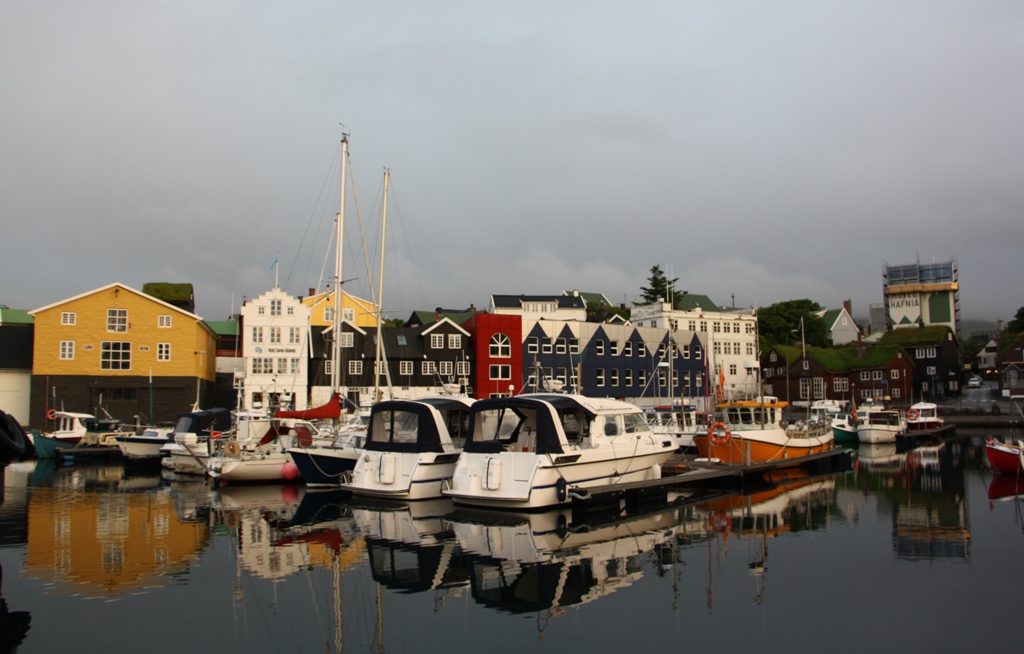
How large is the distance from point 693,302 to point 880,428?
4749 cm

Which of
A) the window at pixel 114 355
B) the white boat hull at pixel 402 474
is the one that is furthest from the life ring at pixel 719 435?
the window at pixel 114 355

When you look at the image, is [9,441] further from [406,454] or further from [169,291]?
[169,291]

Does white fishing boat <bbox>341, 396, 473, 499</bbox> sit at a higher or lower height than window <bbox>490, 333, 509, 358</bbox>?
lower

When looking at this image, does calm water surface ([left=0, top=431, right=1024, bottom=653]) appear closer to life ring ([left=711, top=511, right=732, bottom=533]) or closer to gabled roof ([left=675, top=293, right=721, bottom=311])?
life ring ([left=711, top=511, right=732, bottom=533])

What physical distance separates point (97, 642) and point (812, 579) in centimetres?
1253

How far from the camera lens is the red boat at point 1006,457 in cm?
3007

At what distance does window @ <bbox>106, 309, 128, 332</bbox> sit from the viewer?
52781 mm

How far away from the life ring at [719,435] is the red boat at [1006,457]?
33.8ft

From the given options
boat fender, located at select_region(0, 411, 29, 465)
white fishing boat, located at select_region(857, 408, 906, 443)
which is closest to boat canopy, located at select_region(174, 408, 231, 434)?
boat fender, located at select_region(0, 411, 29, 465)

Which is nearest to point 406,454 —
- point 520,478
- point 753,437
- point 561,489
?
point 520,478

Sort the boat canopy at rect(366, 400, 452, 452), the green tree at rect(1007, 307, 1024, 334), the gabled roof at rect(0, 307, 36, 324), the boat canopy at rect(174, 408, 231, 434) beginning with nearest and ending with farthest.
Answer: the boat canopy at rect(366, 400, 452, 452), the boat canopy at rect(174, 408, 231, 434), the gabled roof at rect(0, 307, 36, 324), the green tree at rect(1007, 307, 1024, 334)

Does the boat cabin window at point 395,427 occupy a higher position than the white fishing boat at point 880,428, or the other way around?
the boat cabin window at point 395,427

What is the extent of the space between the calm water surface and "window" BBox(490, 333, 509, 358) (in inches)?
1489

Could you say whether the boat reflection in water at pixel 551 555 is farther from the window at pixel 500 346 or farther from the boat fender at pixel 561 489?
the window at pixel 500 346
